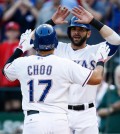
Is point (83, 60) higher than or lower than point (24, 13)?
lower

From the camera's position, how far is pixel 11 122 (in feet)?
33.3

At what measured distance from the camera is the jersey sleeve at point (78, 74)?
582 cm

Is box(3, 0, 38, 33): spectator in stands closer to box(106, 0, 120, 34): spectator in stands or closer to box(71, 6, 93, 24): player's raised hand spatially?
box(106, 0, 120, 34): spectator in stands

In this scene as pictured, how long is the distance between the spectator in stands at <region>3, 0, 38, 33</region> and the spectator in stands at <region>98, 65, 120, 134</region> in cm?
223

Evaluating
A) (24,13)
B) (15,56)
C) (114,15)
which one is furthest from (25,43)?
(24,13)

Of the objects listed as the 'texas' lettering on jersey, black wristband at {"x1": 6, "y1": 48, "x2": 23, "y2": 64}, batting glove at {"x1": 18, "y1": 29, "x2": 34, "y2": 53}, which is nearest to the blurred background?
the 'texas' lettering on jersey

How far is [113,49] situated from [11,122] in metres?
3.63

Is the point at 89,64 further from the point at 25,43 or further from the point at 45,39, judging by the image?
the point at 45,39

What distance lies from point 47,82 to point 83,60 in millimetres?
1242

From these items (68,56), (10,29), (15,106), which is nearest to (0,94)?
(15,106)

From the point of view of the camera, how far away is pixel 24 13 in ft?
36.6

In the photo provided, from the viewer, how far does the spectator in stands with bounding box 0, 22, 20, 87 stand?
10.4 meters

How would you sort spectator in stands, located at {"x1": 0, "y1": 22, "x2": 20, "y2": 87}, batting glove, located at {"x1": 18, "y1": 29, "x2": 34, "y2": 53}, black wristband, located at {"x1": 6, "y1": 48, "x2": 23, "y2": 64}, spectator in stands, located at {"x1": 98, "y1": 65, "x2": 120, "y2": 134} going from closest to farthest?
1. black wristband, located at {"x1": 6, "y1": 48, "x2": 23, "y2": 64}
2. batting glove, located at {"x1": 18, "y1": 29, "x2": 34, "y2": 53}
3. spectator in stands, located at {"x1": 98, "y1": 65, "x2": 120, "y2": 134}
4. spectator in stands, located at {"x1": 0, "y1": 22, "x2": 20, "y2": 87}

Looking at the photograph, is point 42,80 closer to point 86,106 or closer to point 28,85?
point 28,85
